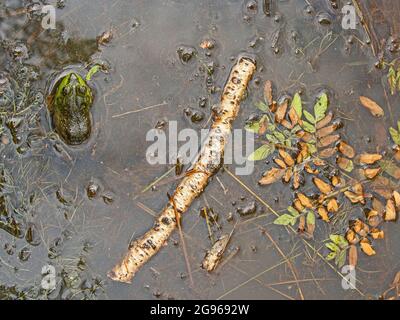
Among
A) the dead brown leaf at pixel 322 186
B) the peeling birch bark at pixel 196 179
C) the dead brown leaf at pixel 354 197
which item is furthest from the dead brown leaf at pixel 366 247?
the peeling birch bark at pixel 196 179

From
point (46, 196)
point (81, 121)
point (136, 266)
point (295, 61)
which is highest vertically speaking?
point (295, 61)

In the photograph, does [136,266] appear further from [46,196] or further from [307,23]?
[307,23]

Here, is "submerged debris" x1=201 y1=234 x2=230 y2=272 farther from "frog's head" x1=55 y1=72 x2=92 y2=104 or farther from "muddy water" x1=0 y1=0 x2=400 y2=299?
"frog's head" x1=55 y1=72 x2=92 y2=104

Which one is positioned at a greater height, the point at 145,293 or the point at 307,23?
the point at 307,23

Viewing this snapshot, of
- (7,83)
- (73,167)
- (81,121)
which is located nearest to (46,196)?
(73,167)

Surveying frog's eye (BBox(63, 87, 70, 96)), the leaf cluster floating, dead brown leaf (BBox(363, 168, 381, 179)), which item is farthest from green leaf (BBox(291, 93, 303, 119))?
frog's eye (BBox(63, 87, 70, 96))

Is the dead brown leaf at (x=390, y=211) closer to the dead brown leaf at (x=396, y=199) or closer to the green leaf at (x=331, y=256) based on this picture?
the dead brown leaf at (x=396, y=199)
